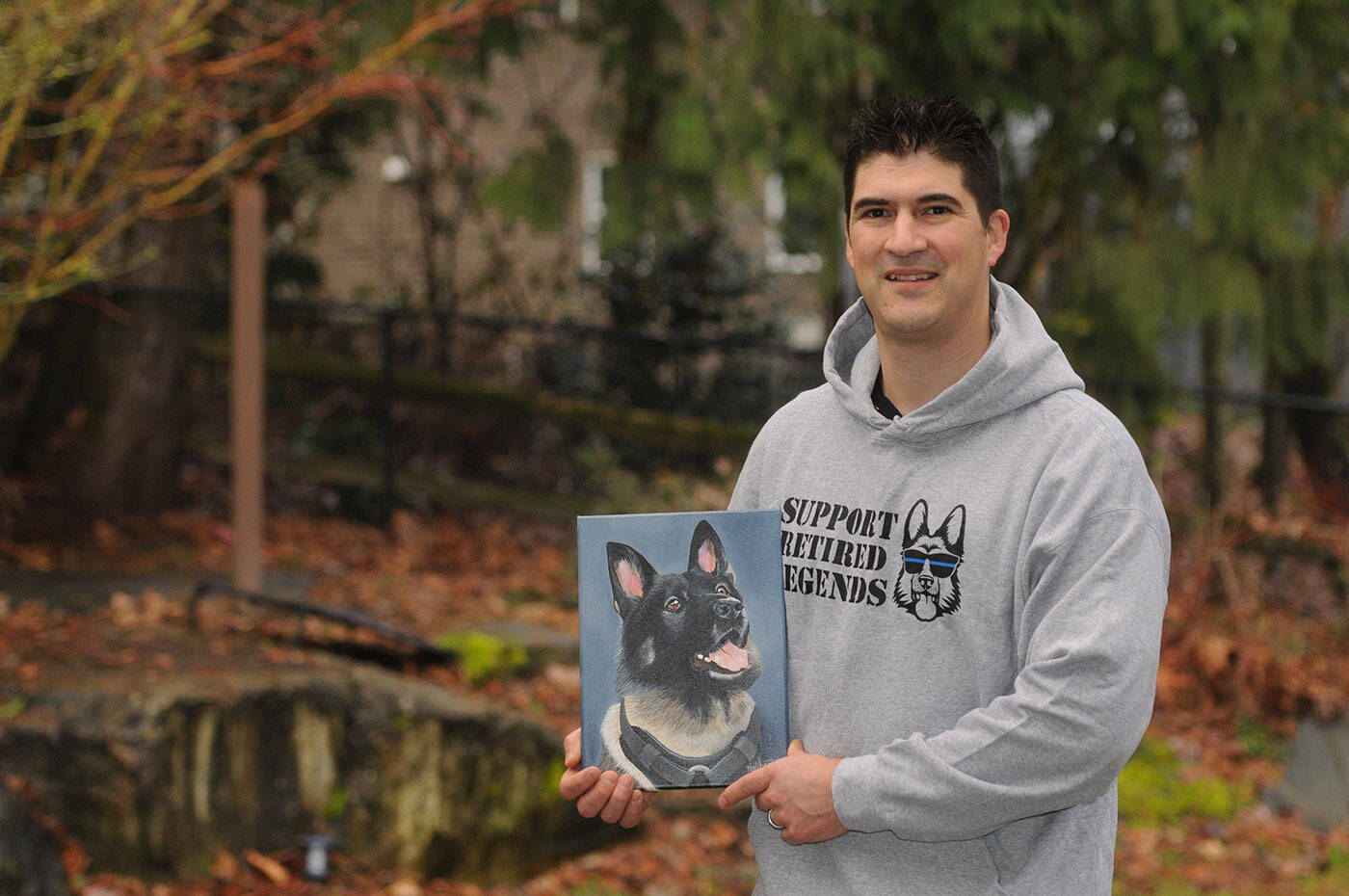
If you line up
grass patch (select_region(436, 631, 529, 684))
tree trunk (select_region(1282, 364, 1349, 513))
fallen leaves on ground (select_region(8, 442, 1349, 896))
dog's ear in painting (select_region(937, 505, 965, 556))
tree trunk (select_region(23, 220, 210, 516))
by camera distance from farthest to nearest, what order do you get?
1. tree trunk (select_region(1282, 364, 1349, 513))
2. tree trunk (select_region(23, 220, 210, 516))
3. grass patch (select_region(436, 631, 529, 684))
4. fallen leaves on ground (select_region(8, 442, 1349, 896))
5. dog's ear in painting (select_region(937, 505, 965, 556))

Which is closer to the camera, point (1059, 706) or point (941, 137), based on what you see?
point (1059, 706)

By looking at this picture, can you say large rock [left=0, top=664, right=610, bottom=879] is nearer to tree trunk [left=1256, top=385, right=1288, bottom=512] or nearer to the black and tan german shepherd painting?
the black and tan german shepherd painting

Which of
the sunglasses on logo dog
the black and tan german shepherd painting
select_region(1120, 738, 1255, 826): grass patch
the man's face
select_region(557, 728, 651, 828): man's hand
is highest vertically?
the man's face

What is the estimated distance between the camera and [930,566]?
207 cm

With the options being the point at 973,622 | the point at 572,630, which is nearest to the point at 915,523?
the point at 973,622

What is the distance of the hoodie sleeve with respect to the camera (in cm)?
184

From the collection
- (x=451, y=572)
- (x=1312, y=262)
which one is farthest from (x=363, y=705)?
(x=1312, y=262)

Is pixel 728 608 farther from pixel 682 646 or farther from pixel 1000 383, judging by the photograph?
pixel 1000 383

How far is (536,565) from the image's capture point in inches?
339

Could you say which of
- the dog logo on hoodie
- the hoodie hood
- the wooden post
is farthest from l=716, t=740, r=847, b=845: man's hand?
the wooden post

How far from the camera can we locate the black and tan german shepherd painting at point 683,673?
223 cm

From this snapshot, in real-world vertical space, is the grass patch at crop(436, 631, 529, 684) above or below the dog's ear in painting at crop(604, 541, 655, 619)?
below

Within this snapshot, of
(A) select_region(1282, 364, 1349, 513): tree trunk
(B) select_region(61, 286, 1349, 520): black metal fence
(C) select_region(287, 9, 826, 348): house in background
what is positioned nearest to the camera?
(C) select_region(287, 9, 826, 348): house in background

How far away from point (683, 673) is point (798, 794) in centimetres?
31
